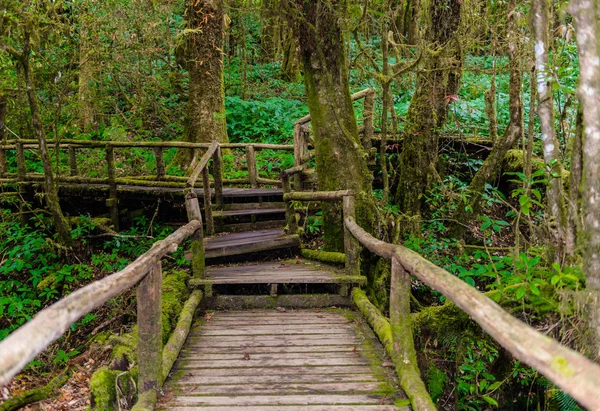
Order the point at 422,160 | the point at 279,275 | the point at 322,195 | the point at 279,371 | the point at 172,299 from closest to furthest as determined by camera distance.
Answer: the point at 279,371
the point at 172,299
the point at 279,275
the point at 322,195
the point at 422,160

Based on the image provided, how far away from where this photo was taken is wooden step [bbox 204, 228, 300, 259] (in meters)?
7.48

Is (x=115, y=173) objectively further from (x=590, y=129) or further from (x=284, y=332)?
(x=590, y=129)

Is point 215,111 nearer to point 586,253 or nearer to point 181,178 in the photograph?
point 181,178

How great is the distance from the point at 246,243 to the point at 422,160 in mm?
3835

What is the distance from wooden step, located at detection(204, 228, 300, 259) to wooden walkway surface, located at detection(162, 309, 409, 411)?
1.84 m

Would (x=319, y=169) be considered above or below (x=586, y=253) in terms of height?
above

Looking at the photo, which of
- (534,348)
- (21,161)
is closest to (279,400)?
(534,348)

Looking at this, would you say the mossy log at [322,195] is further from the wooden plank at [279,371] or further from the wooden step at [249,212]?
the wooden plank at [279,371]

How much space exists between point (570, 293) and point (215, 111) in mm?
11075

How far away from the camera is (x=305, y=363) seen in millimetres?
4371

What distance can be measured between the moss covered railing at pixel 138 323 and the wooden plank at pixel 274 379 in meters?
0.23

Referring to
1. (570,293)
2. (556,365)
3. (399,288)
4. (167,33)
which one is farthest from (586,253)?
(167,33)

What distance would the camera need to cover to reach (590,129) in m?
3.63

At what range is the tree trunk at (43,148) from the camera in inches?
322
